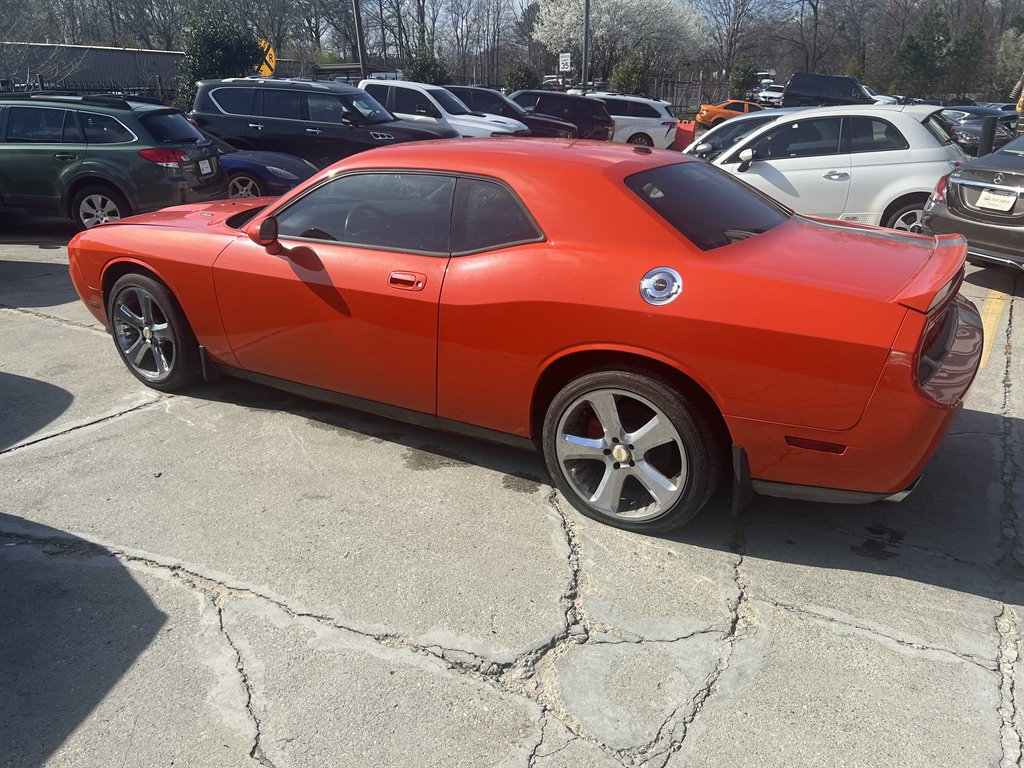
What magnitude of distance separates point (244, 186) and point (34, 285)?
373 cm

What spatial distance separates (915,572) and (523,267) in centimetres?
199

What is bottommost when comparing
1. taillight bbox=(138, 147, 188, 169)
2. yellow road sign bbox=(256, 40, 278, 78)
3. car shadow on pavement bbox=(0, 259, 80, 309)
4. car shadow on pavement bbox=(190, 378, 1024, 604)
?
car shadow on pavement bbox=(190, 378, 1024, 604)

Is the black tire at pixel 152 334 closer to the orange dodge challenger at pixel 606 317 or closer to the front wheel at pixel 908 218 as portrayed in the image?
the orange dodge challenger at pixel 606 317

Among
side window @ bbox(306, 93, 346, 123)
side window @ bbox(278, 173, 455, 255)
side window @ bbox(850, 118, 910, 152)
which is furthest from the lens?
side window @ bbox(306, 93, 346, 123)

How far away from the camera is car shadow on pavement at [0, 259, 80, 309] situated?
270 inches

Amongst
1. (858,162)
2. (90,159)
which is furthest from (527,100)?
(858,162)

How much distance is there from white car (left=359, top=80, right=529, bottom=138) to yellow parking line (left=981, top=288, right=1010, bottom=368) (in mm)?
10478

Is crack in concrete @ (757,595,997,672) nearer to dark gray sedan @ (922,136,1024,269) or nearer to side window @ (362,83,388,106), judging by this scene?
dark gray sedan @ (922,136,1024,269)

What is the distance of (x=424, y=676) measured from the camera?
255cm

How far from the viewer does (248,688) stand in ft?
8.20

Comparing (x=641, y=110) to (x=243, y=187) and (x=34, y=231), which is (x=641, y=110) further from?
(x=34, y=231)

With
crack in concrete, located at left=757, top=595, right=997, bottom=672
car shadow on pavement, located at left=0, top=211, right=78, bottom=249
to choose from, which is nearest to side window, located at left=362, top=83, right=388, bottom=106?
car shadow on pavement, located at left=0, top=211, right=78, bottom=249

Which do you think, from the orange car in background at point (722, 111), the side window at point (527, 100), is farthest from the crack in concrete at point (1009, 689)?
the orange car in background at point (722, 111)

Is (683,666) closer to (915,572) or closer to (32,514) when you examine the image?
(915,572)
